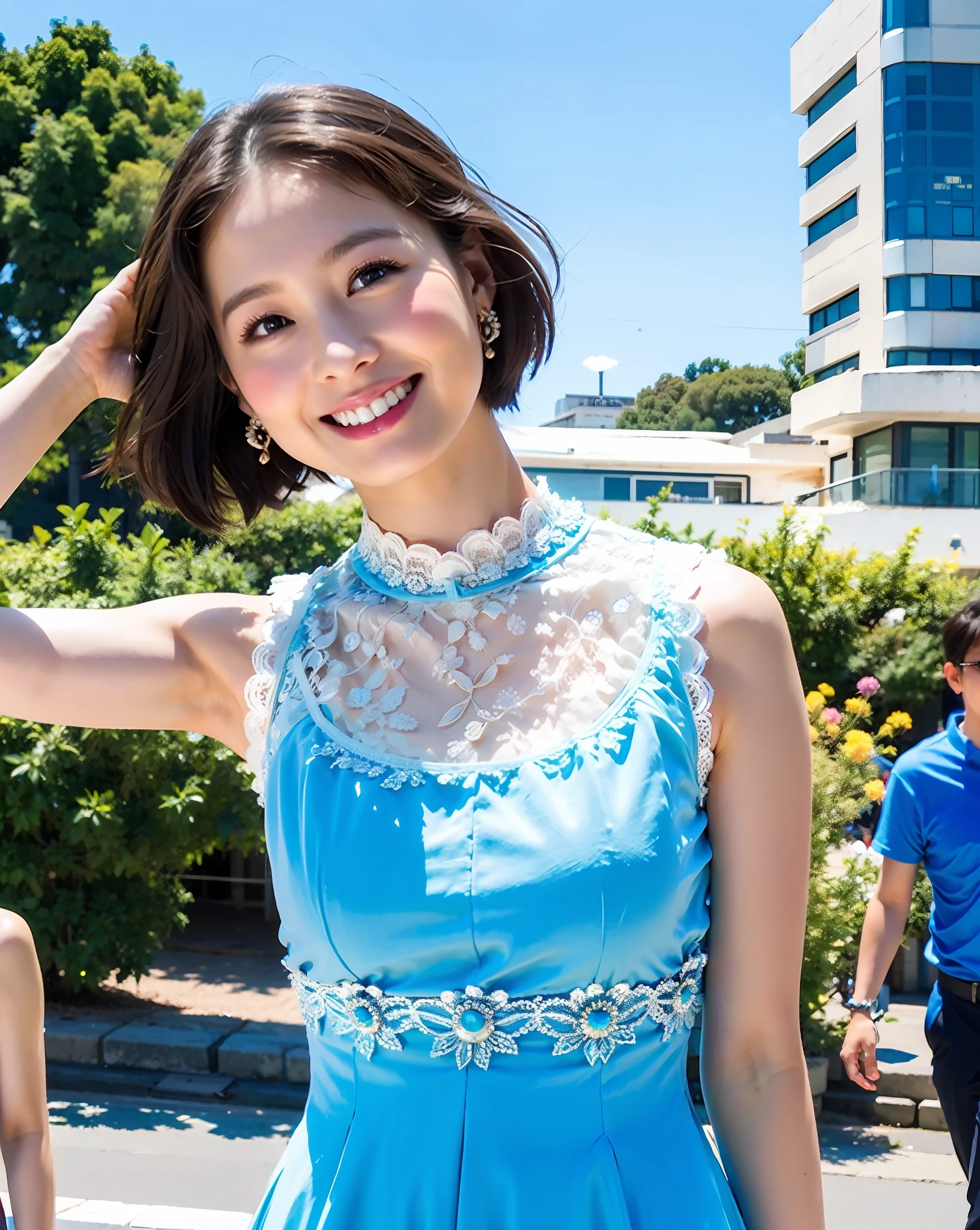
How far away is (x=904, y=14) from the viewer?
24.6 m

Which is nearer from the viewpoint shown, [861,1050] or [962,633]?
[861,1050]

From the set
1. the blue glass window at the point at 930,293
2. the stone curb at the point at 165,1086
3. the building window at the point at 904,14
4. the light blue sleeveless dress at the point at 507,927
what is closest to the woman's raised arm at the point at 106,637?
the light blue sleeveless dress at the point at 507,927

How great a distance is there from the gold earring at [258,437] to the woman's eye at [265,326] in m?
0.23

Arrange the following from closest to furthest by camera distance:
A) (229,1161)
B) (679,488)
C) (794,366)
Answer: (229,1161), (679,488), (794,366)

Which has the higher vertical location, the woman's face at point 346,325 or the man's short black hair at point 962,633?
the woman's face at point 346,325

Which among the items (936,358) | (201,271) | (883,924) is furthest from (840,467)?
(201,271)

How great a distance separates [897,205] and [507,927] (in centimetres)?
2767

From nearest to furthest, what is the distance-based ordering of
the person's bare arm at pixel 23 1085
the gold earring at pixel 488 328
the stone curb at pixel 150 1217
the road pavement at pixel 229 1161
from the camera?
the gold earring at pixel 488 328 → the person's bare arm at pixel 23 1085 → the stone curb at pixel 150 1217 → the road pavement at pixel 229 1161

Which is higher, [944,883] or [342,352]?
[342,352]

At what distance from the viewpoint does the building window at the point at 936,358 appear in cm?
2555

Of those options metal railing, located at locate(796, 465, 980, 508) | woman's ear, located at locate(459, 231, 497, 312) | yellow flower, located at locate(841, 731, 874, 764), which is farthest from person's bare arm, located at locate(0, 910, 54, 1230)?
metal railing, located at locate(796, 465, 980, 508)

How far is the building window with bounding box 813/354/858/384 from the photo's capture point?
2725 centimetres

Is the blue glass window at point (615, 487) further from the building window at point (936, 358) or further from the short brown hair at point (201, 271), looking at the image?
the short brown hair at point (201, 271)

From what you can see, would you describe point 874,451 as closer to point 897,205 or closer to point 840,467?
point 840,467
